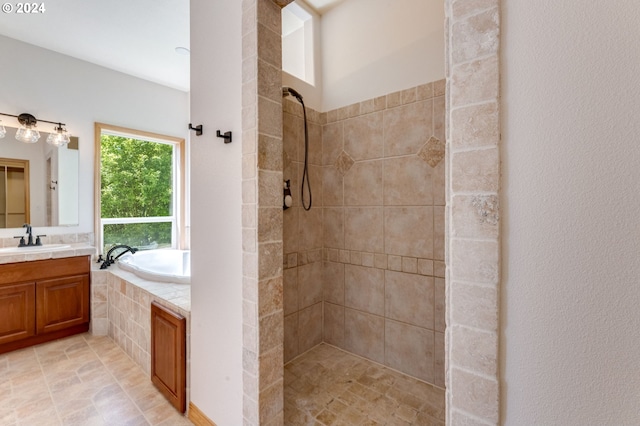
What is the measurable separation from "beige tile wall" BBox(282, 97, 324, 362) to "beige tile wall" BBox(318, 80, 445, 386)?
0.08m

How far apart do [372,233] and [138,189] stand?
339cm

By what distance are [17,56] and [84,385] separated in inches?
124

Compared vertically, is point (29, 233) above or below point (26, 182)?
below

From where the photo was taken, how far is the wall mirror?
9.01ft

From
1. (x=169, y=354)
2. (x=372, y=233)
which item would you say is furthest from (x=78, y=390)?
(x=372, y=233)

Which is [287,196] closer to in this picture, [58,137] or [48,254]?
[48,254]

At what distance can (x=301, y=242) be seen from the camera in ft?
7.47

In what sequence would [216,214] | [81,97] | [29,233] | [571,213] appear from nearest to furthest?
[571,213] → [216,214] → [29,233] → [81,97]

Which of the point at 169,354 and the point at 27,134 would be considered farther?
the point at 27,134

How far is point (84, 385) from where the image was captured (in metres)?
1.98

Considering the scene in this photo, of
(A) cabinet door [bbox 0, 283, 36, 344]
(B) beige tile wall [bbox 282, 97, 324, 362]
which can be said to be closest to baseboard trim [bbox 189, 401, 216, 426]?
(B) beige tile wall [bbox 282, 97, 324, 362]

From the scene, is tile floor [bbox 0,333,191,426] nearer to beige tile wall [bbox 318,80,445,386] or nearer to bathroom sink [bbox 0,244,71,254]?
bathroom sink [bbox 0,244,71,254]

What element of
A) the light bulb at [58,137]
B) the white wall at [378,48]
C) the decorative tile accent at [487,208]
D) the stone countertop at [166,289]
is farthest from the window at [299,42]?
the light bulb at [58,137]

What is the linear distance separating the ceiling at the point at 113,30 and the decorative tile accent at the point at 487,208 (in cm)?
240
